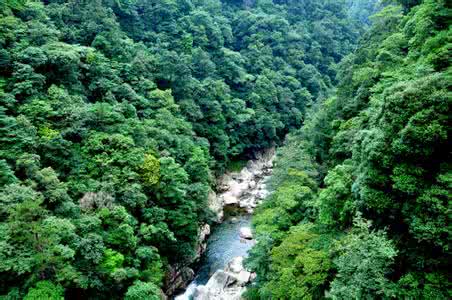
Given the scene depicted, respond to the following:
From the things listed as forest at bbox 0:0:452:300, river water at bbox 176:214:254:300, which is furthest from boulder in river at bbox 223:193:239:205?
forest at bbox 0:0:452:300

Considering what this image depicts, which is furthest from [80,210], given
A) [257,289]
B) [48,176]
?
[257,289]

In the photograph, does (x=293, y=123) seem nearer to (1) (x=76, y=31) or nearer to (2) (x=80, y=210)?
(1) (x=76, y=31)

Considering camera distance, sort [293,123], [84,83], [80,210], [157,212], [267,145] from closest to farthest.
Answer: [80,210] < [157,212] < [84,83] < [267,145] < [293,123]

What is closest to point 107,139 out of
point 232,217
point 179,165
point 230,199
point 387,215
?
point 179,165

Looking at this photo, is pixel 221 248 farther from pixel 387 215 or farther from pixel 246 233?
pixel 387 215

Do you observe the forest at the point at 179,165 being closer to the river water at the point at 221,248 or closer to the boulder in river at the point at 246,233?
the river water at the point at 221,248
